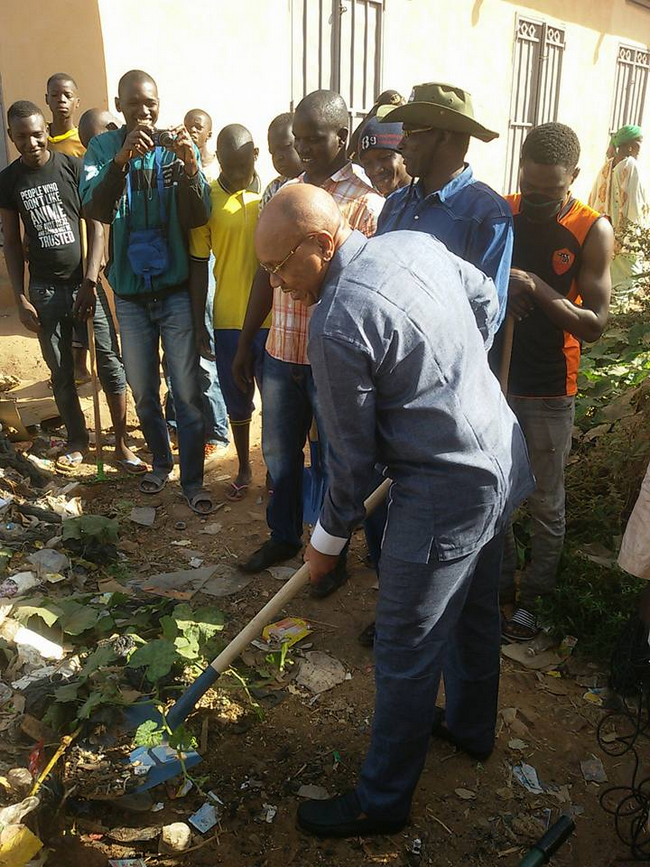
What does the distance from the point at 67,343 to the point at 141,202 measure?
1.38 metres

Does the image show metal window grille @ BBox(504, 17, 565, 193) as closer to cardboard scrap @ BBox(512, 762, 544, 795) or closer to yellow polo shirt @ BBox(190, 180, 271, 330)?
yellow polo shirt @ BBox(190, 180, 271, 330)

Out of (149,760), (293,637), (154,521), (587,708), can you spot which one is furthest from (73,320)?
(587,708)

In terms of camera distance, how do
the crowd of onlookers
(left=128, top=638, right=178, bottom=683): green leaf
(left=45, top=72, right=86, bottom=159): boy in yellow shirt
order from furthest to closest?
(left=45, top=72, right=86, bottom=159): boy in yellow shirt
(left=128, top=638, right=178, bottom=683): green leaf
the crowd of onlookers

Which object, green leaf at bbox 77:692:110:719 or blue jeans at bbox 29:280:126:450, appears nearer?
green leaf at bbox 77:692:110:719

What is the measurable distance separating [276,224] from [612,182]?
644 centimetres

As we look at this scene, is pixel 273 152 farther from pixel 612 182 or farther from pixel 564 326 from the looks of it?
pixel 612 182

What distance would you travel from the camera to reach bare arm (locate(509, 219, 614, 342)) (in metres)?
2.90

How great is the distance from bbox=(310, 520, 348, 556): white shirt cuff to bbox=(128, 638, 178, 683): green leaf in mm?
979

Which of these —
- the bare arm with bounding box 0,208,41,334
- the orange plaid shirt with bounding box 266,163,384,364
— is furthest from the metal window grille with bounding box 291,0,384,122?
the orange plaid shirt with bounding box 266,163,384,364

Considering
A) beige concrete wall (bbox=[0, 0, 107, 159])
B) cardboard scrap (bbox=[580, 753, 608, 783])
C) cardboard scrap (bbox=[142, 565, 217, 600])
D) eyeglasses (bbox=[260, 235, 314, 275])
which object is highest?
beige concrete wall (bbox=[0, 0, 107, 159])

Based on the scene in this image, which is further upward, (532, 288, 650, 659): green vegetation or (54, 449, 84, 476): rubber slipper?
(532, 288, 650, 659): green vegetation

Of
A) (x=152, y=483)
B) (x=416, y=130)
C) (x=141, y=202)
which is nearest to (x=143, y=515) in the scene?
(x=152, y=483)

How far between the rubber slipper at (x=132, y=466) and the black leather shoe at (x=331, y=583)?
1.84m

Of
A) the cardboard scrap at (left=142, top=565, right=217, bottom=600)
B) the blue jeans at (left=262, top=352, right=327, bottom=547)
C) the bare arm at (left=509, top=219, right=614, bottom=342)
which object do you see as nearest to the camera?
the bare arm at (left=509, top=219, right=614, bottom=342)
